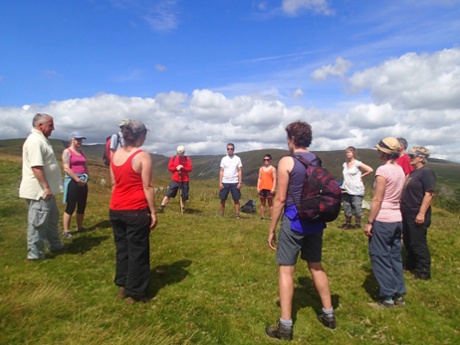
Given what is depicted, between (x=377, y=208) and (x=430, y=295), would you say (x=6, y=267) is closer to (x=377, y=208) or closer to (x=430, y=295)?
(x=377, y=208)

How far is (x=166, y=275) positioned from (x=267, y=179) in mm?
7707

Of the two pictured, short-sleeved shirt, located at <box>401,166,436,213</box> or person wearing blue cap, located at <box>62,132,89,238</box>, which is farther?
person wearing blue cap, located at <box>62,132,89,238</box>

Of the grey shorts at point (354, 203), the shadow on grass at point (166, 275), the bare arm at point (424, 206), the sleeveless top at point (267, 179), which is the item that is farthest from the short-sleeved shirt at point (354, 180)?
the shadow on grass at point (166, 275)

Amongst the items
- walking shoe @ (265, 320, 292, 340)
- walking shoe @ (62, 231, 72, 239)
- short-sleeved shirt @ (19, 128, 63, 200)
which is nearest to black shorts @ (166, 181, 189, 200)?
walking shoe @ (62, 231, 72, 239)

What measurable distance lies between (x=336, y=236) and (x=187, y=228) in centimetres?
492

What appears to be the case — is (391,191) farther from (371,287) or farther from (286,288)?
(286,288)

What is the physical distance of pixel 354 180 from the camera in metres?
11.5

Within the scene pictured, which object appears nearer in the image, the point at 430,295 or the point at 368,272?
the point at 430,295

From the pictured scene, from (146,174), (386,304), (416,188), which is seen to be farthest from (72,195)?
(416,188)

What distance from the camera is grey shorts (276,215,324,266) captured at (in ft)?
15.8

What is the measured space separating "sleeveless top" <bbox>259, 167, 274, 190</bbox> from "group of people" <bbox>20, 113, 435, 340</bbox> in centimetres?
663

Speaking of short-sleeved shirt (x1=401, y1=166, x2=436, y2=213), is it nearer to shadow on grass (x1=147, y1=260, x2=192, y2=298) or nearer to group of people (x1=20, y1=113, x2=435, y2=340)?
group of people (x1=20, y1=113, x2=435, y2=340)

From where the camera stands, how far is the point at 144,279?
18.9 ft

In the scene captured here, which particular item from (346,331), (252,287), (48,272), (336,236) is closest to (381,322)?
(346,331)
